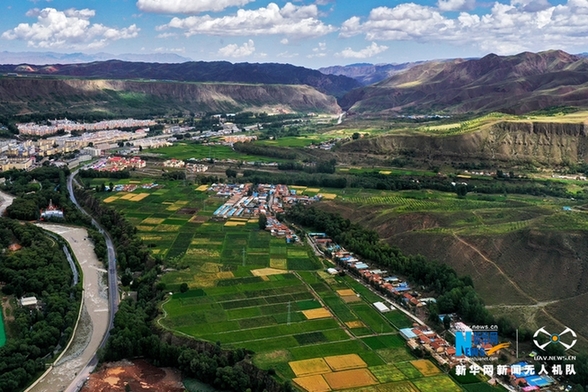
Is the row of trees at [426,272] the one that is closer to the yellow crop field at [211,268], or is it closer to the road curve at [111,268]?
the yellow crop field at [211,268]

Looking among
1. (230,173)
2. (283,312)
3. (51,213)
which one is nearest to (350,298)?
(283,312)

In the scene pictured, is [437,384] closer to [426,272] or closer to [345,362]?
[345,362]

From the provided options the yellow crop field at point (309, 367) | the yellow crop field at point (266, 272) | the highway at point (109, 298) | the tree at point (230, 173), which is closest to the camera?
the yellow crop field at point (309, 367)

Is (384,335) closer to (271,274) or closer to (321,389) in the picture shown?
(321,389)

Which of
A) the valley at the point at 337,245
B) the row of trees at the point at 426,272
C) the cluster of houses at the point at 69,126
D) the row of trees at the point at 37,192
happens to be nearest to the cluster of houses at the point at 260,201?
the valley at the point at 337,245

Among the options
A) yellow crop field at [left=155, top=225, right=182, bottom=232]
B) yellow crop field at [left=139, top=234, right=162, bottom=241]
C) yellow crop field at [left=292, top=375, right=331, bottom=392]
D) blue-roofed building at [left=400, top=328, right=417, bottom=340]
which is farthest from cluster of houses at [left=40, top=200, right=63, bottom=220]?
blue-roofed building at [left=400, top=328, right=417, bottom=340]
